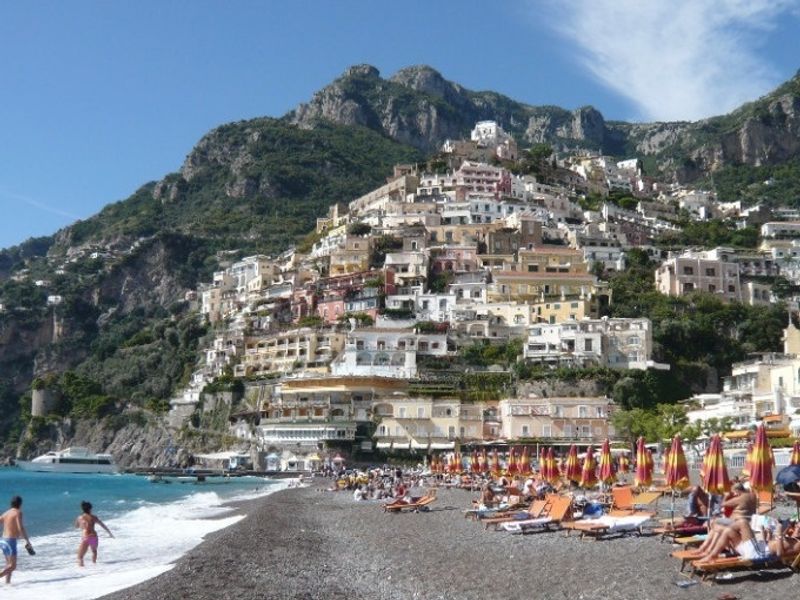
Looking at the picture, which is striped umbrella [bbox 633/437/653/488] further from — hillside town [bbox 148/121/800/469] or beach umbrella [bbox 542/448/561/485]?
hillside town [bbox 148/121/800/469]

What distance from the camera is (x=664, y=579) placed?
519 inches

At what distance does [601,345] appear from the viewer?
6788cm

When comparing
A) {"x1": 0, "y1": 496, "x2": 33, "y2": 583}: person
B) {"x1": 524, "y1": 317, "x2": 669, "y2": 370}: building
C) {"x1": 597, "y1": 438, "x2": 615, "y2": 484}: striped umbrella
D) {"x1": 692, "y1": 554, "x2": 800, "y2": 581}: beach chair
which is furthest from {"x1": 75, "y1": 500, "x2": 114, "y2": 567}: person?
{"x1": 524, "y1": 317, "x2": 669, "y2": 370}: building

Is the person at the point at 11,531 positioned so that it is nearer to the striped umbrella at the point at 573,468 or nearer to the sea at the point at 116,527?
the sea at the point at 116,527

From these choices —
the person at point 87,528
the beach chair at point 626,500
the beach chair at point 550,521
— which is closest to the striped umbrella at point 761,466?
the beach chair at point 626,500

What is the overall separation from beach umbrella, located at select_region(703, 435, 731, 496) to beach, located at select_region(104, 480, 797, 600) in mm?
1494

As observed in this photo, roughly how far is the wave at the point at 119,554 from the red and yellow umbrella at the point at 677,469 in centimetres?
1128

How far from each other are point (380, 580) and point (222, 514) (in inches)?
862

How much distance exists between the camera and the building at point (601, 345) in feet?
221

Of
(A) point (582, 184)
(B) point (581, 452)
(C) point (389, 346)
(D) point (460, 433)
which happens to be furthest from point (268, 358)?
(A) point (582, 184)

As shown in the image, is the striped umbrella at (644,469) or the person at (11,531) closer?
the person at (11,531)

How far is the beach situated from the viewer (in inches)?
511

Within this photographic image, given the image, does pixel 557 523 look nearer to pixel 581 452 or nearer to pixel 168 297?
pixel 581 452

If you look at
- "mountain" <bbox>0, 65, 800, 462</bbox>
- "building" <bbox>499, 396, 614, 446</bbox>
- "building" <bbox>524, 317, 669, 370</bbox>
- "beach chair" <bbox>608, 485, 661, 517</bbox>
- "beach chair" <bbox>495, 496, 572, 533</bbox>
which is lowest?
"beach chair" <bbox>495, 496, 572, 533</bbox>
